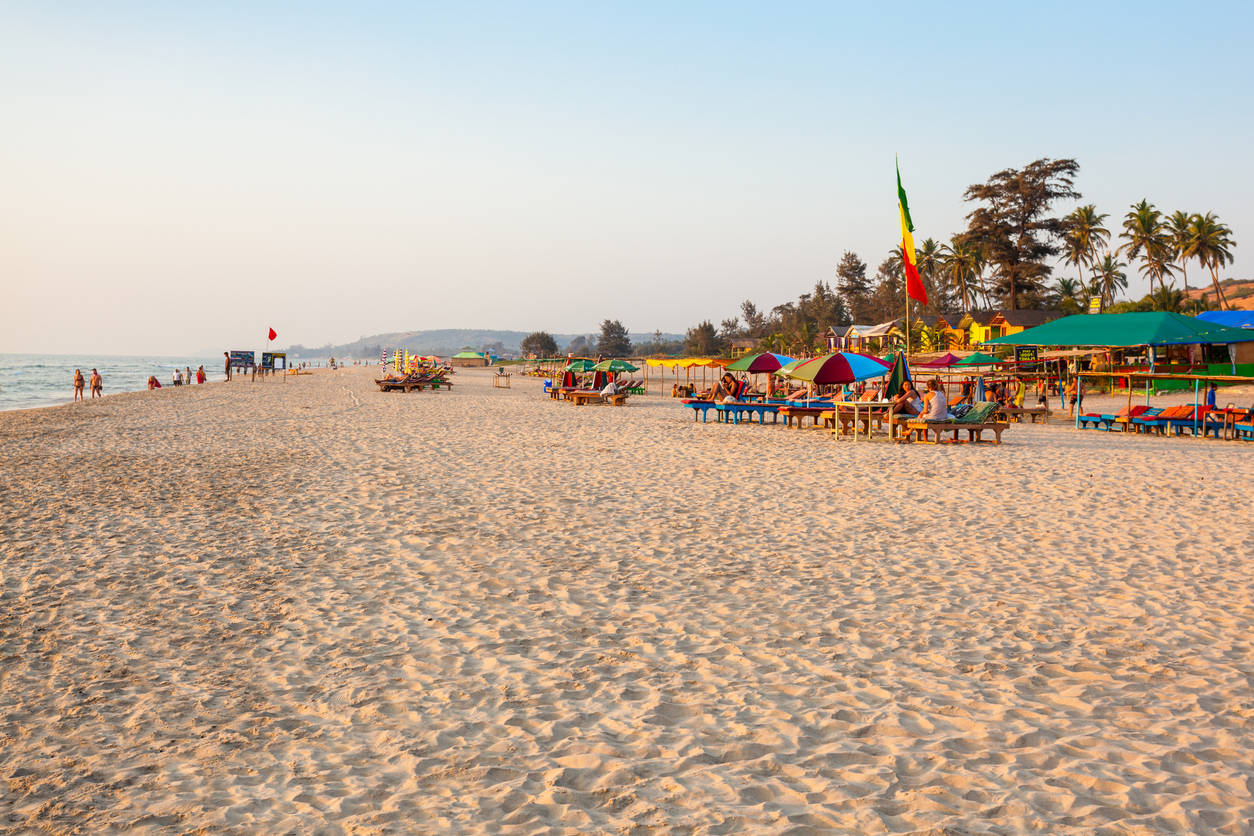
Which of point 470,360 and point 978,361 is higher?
point 470,360

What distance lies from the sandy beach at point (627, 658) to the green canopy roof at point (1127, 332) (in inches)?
236

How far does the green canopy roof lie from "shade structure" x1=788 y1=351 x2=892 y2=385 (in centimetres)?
262

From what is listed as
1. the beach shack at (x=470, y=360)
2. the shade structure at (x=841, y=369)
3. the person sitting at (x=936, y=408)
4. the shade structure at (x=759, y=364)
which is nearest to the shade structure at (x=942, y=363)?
the shade structure at (x=759, y=364)

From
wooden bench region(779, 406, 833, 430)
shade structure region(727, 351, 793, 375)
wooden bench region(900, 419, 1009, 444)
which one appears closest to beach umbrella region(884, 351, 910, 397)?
wooden bench region(900, 419, 1009, 444)

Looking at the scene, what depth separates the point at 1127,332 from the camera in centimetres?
1592

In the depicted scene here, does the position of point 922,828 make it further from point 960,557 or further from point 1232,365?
point 1232,365

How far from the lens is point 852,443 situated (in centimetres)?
1559

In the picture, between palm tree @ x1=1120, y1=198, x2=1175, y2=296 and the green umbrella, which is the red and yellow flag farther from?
palm tree @ x1=1120, y1=198, x2=1175, y2=296

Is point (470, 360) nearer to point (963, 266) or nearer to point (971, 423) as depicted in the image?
point (963, 266)

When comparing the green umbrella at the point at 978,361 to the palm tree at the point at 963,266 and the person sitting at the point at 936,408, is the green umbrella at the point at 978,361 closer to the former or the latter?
the person sitting at the point at 936,408

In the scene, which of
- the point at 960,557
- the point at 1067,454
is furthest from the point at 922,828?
the point at 1067,454

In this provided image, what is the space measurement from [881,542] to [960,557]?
2.36ft

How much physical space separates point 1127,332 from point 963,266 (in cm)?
5887

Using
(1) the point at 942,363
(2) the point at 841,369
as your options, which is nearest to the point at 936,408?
(2) the point at 841,369
